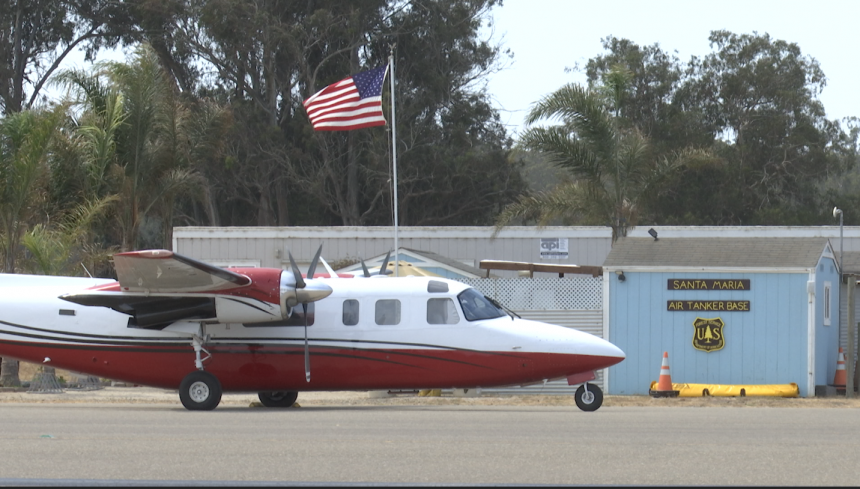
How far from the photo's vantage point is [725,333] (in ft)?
71.5

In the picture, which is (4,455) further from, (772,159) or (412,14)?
(772,159)

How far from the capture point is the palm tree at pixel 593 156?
2623cm

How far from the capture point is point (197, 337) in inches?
674

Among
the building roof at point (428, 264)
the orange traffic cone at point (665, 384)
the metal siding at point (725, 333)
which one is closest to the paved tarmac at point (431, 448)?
the orange traffic cone at point (665, 384)

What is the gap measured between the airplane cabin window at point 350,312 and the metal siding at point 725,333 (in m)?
6.69

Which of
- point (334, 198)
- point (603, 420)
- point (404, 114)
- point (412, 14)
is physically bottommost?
point (603, 420)

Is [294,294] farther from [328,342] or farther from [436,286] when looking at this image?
[436,286]

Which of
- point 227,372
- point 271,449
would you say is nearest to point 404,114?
point 227,372

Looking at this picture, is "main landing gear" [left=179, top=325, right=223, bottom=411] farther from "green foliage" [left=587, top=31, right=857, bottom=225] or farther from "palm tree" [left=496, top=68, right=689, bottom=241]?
"green foliage" [left=587, top=31, right=857, bottom=225]

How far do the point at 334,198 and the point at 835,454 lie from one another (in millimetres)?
39078

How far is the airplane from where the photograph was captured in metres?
16.8

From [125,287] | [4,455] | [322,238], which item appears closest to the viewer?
[4,455]

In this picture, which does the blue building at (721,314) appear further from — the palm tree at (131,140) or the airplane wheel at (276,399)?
the palm tree at (131,140)

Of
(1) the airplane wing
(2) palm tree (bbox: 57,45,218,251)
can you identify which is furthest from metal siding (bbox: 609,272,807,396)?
(2) palm tree (bbox: 57,45,218,251)
